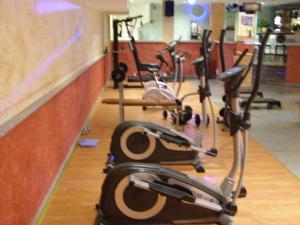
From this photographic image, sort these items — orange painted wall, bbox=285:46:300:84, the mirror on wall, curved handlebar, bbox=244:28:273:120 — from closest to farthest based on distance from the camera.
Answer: curved handlebar, bbox=244:28:273:120
orange painted wall, bbox=285:46:300:84
the mirror on wall

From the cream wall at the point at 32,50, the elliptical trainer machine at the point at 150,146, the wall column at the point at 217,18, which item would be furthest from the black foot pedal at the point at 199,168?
the wall column at the point at 217,18

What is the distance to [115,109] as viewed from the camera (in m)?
6.69

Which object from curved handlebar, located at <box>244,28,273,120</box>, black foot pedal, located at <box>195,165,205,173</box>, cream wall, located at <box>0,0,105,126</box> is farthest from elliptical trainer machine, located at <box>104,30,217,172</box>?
curved handlebar, located at <box>244,28,273,120</box>

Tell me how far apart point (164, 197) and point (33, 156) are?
0.96 meters

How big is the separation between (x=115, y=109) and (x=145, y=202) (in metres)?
4.15

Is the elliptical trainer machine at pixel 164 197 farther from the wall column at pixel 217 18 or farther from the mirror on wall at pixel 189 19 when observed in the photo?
the mirror on wall at pixel 189 19

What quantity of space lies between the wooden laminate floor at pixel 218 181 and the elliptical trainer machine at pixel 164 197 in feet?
0.77

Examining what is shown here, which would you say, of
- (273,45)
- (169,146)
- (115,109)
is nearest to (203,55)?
(169,146)

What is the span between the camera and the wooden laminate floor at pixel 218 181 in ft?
9.35

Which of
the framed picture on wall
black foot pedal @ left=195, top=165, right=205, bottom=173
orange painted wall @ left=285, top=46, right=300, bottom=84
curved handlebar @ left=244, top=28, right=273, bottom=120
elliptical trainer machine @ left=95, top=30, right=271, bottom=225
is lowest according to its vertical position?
black foot pedal @ left=195, top=165, right=205, bottom=173

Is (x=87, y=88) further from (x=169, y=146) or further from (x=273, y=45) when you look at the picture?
(x=273, y=45)

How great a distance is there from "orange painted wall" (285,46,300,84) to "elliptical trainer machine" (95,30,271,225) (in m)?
7.66

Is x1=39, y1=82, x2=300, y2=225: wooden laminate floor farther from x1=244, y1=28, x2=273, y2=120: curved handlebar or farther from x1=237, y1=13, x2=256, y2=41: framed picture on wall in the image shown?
x1=237, y1=13, x2=256, y2=41: framed picture on wall

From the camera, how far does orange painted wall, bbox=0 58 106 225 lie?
2.07 meters
